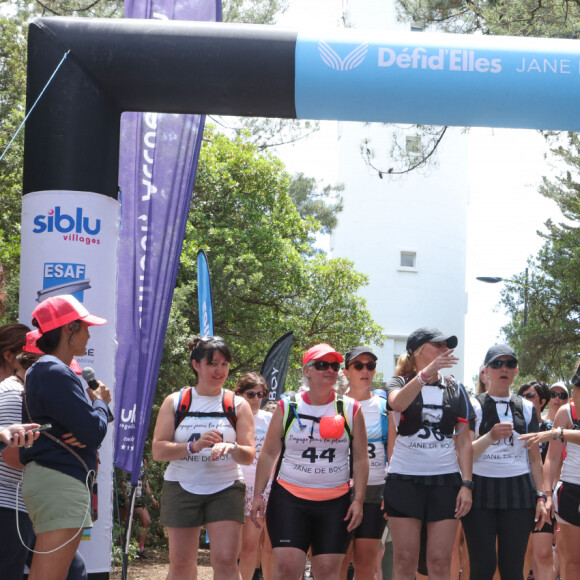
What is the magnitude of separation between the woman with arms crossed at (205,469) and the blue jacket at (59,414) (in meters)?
1.54

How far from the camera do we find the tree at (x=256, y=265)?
2206cm

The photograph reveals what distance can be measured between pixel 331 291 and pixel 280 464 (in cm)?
1961

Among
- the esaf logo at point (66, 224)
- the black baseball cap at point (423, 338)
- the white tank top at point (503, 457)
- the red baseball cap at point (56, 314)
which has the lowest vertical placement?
the white tank top at point (503, 457)

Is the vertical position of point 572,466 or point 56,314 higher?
point 56,314

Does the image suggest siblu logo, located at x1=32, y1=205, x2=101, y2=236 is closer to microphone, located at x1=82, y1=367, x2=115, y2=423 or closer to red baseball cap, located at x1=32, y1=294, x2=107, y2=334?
red baseball cap, located at x1=32, y1=294, x2=107, y2=334

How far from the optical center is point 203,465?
6.49 meters

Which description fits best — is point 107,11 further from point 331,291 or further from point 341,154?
point 341,154

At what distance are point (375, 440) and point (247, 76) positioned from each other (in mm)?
3170

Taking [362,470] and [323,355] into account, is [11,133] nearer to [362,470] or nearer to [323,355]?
[323,355]

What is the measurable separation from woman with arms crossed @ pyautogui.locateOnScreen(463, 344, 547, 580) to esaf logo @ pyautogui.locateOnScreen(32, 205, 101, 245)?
3.14m

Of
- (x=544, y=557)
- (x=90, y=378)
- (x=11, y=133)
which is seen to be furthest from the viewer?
(x=11, y=133)

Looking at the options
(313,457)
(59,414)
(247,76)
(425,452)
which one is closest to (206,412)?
(313,457)

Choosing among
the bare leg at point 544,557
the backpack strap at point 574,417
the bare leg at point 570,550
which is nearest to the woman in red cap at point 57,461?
the bare leg at point 570,550

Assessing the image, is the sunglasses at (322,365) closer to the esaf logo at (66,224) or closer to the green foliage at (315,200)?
the esaf logo at (66,224)
